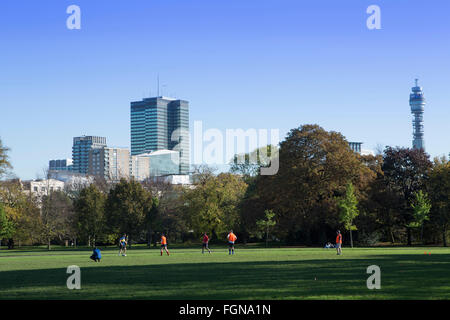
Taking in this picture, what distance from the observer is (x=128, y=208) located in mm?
88688

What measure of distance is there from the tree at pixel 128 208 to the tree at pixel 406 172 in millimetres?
35271

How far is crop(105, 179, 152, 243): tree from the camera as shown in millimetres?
88812

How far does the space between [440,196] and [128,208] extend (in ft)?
143

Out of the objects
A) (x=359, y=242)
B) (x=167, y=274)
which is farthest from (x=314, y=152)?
(x=167, y=274)

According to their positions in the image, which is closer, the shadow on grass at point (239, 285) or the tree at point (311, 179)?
the shadow on grass at point (239, 285)

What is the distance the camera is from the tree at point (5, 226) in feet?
273

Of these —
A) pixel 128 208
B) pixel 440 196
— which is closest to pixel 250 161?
pixel 128 208

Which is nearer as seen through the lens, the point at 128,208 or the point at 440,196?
the point at 440,196

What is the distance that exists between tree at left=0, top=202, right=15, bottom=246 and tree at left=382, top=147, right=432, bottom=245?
5318 cm

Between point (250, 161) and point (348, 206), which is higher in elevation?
point (250, 161)

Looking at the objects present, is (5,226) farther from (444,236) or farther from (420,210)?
(444,236)

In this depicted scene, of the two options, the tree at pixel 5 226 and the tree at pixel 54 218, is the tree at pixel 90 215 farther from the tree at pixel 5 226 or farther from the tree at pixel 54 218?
the tree at pixel 5 226

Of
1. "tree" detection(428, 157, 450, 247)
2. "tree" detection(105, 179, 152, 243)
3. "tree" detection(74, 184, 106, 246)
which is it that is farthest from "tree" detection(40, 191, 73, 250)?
"tree" detection(428, 157, 450, 247)

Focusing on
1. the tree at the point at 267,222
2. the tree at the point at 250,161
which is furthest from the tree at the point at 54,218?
the tree at the point at 267,222
